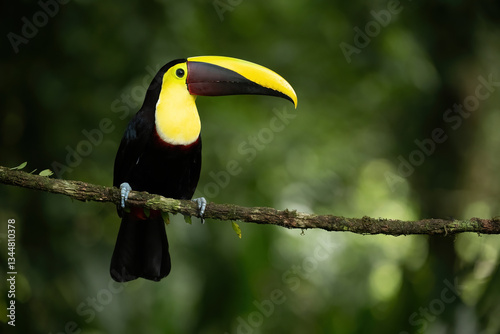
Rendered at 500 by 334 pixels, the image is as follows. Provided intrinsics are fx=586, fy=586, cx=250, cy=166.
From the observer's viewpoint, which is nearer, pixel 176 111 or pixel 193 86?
pixel 176 111

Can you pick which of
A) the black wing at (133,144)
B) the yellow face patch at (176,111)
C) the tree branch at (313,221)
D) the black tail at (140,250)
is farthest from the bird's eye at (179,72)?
the tree branch at (313,221)

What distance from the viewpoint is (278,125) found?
521cm

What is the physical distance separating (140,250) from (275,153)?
1.76 metres

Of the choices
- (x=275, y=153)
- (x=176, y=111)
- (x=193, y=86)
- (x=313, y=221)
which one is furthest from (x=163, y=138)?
(x=275, y=153)

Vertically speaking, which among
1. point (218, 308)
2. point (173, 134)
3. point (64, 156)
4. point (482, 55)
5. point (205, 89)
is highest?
point (482, 55)

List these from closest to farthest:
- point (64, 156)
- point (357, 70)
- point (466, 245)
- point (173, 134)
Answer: point (173, 134)
point (64, 156)
point (466, 245)
point (357, 70)

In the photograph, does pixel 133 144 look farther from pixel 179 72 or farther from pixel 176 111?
pixel 179 72

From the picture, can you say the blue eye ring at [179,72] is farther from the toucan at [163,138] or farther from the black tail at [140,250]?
the black tail at [140,250]

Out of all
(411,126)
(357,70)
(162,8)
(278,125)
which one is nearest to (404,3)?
(357,70)

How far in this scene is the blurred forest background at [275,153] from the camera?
3.80 metres

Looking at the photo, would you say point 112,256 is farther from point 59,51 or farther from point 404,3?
point 404,3

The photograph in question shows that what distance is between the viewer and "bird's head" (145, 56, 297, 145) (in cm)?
349

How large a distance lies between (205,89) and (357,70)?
2.02 metres

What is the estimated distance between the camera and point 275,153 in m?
5.04
